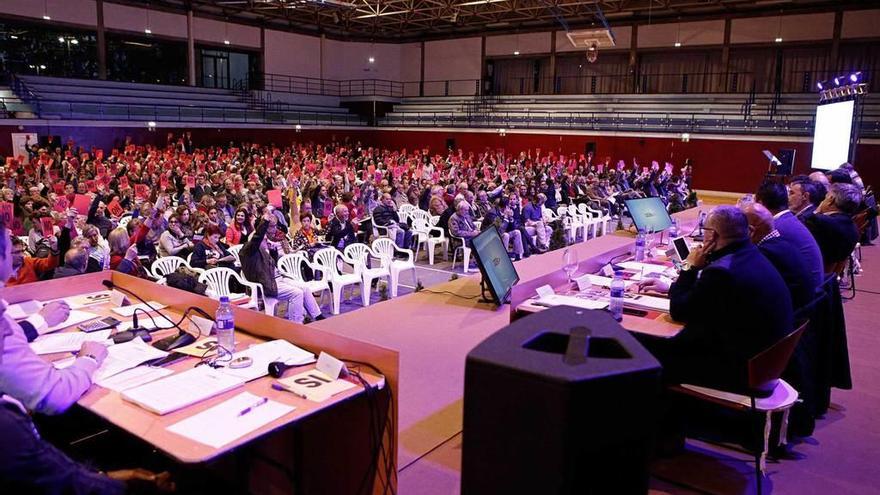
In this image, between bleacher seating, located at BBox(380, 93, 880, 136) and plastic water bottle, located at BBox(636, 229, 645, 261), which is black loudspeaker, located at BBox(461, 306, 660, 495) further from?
bleacher seating, located at BBox(380, 93, 880, 136)

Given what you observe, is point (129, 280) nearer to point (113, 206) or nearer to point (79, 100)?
point (113, 206)

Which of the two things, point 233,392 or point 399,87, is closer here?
point 233,392

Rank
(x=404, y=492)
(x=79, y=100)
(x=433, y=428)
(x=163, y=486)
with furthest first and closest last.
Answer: (x=79, y=100), (x=433, y=428), (x=404, y=492), (x=163, y=486)

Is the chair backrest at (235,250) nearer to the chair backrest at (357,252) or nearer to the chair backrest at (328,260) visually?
the chair backrest at (328,260)

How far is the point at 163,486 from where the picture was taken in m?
2.31

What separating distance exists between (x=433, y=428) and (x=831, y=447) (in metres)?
2.46

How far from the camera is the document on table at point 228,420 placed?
2.14 meters

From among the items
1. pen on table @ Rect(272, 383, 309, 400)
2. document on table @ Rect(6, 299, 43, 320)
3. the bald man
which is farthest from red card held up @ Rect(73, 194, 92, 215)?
the bald man

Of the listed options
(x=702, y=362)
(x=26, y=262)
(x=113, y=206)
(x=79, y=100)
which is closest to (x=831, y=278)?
(x=702, y=362)

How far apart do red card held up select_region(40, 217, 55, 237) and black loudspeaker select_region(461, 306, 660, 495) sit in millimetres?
7256

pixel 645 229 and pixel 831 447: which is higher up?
pixel 645 229

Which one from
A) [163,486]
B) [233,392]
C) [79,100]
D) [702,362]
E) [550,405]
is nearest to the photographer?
[550,405]

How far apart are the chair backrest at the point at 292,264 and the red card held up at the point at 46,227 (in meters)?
2.58

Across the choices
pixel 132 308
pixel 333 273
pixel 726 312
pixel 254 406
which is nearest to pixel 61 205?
pixel 333 273
